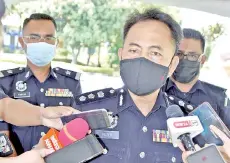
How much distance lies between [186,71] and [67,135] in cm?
166

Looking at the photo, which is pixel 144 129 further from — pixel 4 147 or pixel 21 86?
pixel 21 86

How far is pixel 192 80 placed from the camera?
8.97 feet

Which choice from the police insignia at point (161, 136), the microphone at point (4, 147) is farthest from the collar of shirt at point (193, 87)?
the microphone at point (4, 147)

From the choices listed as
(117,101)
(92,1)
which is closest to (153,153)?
(117,101)

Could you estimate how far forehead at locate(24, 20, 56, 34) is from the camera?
105 inches

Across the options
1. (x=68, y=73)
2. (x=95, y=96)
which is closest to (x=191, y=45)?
(x=68, y=73)

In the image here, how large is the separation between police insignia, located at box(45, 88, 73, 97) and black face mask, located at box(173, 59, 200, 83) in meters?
0.72

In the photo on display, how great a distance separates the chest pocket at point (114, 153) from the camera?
151 centimetres

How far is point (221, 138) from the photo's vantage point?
1.26 meters

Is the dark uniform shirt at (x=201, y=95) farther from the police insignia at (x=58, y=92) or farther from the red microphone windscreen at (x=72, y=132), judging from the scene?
the red microphone windscreen at (x=72, y=132)

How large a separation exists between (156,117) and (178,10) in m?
1.17

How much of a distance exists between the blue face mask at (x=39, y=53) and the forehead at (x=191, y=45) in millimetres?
869

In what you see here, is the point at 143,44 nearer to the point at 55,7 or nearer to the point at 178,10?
the point at 178,10

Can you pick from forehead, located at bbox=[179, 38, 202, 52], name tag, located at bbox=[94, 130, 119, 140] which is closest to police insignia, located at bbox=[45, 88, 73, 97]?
forehead, located at bbox=[179, 38, 202, 52]
